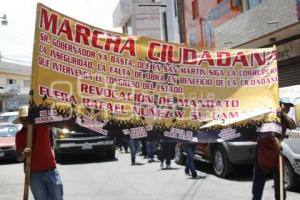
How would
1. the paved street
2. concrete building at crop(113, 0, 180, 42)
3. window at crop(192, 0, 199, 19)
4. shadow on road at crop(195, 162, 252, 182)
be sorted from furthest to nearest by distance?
concrete building at crop(113, 0, 180, 42)
window at crop(192, 0, 199, 19)
shadow on road at crop(195, 162, 252, 182)
the paved street

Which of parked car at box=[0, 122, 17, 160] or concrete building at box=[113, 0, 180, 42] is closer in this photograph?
parked car at box=[0, 122, 17, 160]

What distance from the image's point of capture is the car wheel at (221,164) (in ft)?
37.3

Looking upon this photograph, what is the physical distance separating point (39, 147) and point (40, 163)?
0.17 m

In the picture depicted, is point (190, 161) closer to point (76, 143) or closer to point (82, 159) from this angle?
point (76, 143)

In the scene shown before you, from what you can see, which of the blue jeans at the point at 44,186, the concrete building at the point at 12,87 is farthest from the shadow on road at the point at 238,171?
the concrete building at the point at 12,87

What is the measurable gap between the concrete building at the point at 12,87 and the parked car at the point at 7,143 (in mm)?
40950

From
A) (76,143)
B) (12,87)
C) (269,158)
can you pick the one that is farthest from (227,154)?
(12,87)

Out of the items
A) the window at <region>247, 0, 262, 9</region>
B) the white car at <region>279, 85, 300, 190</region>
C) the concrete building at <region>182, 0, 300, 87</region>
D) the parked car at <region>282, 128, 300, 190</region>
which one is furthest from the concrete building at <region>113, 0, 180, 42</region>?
the parked car at <region>282, 128, 300, 190</region>

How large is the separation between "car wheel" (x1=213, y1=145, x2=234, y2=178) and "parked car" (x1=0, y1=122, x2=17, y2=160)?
8.53m

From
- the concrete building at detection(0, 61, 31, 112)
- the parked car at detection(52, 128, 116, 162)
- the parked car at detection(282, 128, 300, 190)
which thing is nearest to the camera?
the parked car at detection(282, 128, 300, 190)

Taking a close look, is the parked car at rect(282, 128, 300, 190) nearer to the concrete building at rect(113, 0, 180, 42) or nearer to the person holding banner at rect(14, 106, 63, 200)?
the person holding banner at rect(14, 106, 63, 200)

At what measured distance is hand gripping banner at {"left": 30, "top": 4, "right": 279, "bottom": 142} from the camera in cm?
580

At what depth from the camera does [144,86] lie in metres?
6.36

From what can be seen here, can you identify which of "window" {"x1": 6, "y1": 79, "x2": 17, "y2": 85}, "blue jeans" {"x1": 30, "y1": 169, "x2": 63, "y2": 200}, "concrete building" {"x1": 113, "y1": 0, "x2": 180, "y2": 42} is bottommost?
"blue jeans" {"x1": 30, "y1": 169, "x2": 63, "y2": 200}
